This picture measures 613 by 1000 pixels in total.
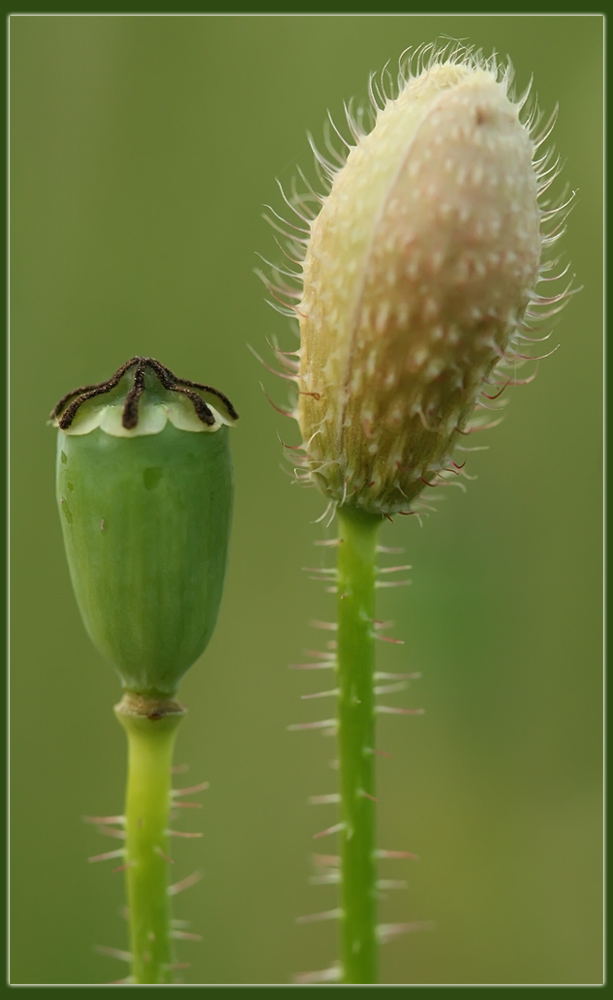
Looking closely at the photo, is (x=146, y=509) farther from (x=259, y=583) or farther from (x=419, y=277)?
(x=259, y=583)

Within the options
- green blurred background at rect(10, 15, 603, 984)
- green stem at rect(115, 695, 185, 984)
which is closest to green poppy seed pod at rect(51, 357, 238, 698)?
green stem at rect(115, 695, 185, 984)

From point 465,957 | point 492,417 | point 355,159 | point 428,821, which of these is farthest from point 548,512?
point 355,159

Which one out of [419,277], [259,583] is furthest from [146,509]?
[259,583]

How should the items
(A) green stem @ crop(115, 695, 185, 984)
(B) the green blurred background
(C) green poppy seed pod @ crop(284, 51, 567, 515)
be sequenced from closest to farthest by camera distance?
1. (C) green poppy seed pod @ crop(284, 51, 567, 515)
2. (A) green stem @ crop(115, 695, 185, 984)
3. (B) the green blurred background

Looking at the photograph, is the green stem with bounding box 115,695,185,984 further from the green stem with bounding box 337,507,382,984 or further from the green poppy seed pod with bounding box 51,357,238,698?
the green stem with bounding box 337,507,382,984

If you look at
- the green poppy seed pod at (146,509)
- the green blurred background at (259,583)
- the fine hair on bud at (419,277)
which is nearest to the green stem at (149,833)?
the green poppy seed pod at (146,509)

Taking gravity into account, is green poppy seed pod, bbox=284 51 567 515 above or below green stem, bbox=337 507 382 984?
above

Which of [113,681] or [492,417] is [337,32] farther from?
[113,681]
